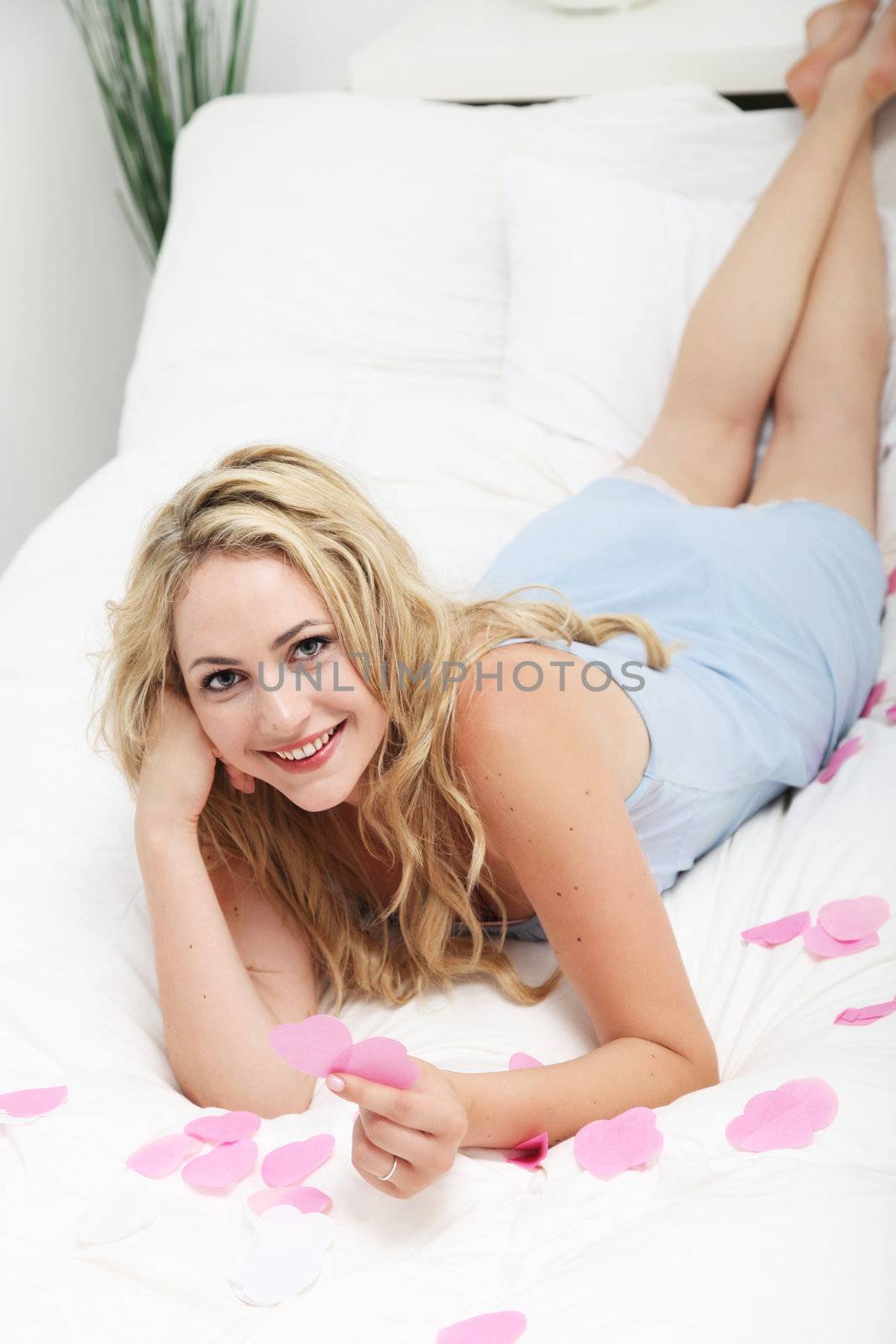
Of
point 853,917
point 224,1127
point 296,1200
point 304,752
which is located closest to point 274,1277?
point 296,1200

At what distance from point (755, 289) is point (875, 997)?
1.23 metres

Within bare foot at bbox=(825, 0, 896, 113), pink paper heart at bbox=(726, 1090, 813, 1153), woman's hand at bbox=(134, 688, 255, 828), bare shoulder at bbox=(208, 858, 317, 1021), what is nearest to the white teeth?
woman's hand at bbox=(134, 688, 255, 828)

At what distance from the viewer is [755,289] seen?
2.00 metres

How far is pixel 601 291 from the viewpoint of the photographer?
2.16 metres

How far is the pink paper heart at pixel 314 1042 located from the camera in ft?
2.93

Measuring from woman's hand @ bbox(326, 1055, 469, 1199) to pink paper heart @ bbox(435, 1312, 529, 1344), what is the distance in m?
0.12

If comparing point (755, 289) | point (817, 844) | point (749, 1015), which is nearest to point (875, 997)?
point (749, 1015)

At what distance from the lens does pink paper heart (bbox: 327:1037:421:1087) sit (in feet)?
2.91

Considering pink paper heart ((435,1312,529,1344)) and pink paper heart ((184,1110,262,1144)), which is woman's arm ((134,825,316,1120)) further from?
pink paper heart ((435,1312,529,1344))

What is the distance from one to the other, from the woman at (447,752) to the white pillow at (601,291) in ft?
1.27

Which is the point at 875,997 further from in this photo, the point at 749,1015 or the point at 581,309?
the point at 581,309

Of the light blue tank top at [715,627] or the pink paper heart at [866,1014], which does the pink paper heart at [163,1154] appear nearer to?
the light blue tank top at [715,627]

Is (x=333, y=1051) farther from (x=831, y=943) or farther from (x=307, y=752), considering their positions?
(x=831, y=943)

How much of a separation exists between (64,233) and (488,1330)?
2.62 m
